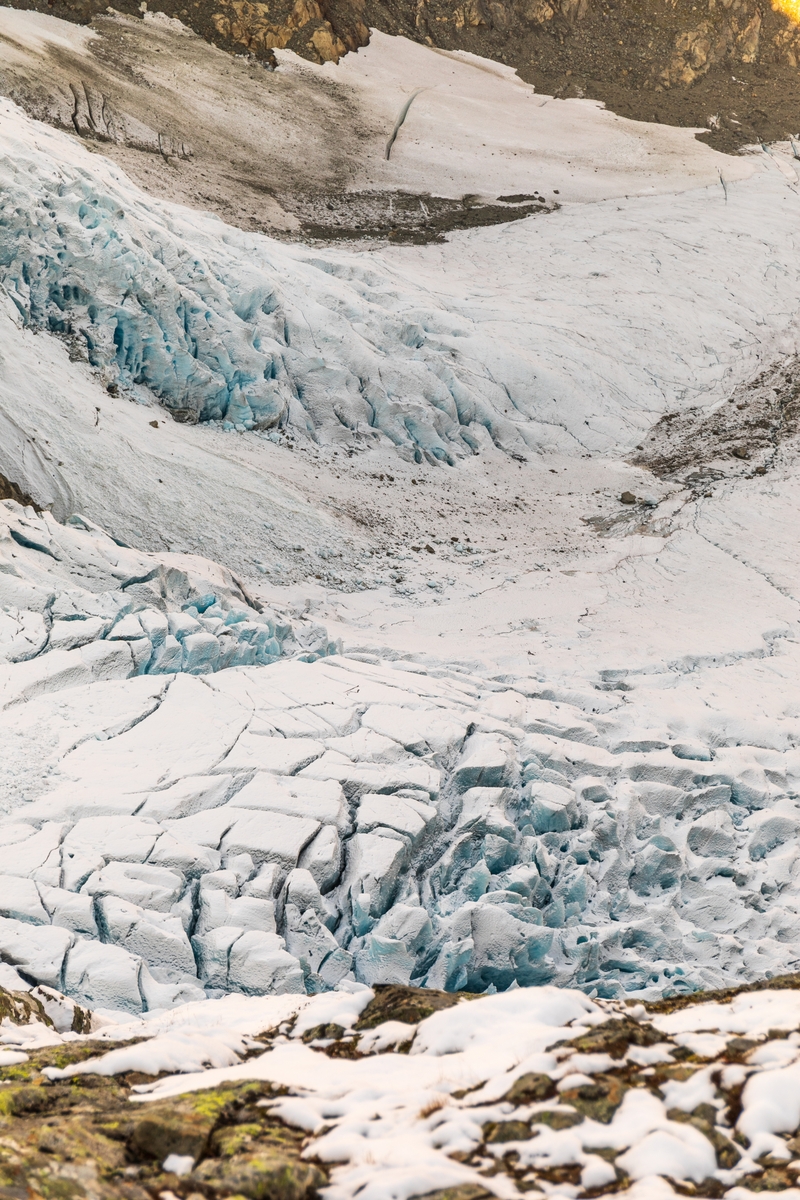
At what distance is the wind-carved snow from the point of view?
824 cm

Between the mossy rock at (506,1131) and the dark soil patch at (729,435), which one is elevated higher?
the dark soil patch at (729,435)

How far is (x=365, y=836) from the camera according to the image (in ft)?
32.0

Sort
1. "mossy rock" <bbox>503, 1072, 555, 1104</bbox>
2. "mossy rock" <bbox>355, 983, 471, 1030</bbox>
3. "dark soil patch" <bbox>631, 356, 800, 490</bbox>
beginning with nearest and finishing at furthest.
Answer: "mossy rock" <bbox>503, 1072, 555, 1104</bbox>
"mossy rock" <bbox>355, 983, 471, 1030</bbox>
"dark soil patch" <bbox>631, 356, 800, 490</bbox>

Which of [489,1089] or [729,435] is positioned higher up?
[729,435]

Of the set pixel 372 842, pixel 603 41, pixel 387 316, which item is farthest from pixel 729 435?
pixel 603 41

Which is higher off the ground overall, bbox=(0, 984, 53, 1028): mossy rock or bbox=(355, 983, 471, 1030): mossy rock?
bbox=(355, 983, 471, 1030): mossy rock

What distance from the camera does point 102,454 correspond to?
1565 cm

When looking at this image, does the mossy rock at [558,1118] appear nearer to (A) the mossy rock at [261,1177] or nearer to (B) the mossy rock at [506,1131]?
(B) the mossy rock at [506,1131]

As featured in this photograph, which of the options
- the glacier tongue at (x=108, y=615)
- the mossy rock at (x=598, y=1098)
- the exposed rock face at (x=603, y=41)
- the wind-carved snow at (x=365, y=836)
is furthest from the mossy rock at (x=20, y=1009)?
the exposed rock face at (x=603, y=41)

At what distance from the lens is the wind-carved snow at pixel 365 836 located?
824 centimetres

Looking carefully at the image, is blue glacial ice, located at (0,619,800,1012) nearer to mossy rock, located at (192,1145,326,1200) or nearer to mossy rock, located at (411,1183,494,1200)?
mossy rock, located at (192,1145,326,1200)

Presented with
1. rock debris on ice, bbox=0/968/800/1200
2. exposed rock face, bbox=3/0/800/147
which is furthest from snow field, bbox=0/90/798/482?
rock debris on ice, bbox=0/968/800/1200

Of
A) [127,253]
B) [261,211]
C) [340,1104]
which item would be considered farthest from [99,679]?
[261,211]

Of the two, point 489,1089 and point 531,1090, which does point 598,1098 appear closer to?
point 531,1090
